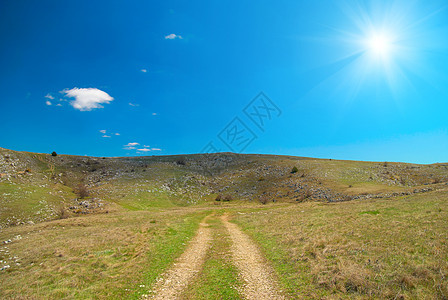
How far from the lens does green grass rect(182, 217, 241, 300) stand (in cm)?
884

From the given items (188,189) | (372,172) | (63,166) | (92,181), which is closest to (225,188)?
(188,189)

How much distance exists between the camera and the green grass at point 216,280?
29.0 ft

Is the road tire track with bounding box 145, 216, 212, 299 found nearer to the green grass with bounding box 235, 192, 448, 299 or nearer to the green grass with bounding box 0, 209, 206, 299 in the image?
the green grass with bounding box 0, 209, 206, 299

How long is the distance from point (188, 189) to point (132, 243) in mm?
46687

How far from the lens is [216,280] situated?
33.1ft

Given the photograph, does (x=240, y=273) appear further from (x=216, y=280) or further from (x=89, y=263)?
(x=89, y=263)

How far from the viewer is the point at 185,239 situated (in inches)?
728

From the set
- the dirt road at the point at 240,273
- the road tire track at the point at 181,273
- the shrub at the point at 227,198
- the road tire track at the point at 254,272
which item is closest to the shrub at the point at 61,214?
the road tire track at the point at 181,273

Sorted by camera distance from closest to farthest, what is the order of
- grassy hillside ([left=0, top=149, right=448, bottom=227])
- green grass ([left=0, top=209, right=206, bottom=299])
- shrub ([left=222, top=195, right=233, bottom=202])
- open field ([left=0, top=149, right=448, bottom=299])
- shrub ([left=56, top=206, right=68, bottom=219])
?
open field ([left=0, top=149, right=448, bottom=299])
green grass ([left=0, top=209, right=206, bottom=299])
shrub ([left=56, top=206, right=68, bottom=219])
grassy hillside ([left=0, top=149, right=448, bottom=227])
shrub ([left=222, top=195, right=233, bottom=202])

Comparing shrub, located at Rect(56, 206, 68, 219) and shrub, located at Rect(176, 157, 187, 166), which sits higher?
shrub, located at Rect(176, 157, 187, 166)

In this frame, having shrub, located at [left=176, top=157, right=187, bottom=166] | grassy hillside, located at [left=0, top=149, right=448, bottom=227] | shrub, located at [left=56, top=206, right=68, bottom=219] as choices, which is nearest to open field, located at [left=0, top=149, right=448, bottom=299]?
shrub, located at [left=56, top=206, right=68, bottom=219]

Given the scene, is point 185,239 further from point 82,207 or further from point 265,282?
point 82,207

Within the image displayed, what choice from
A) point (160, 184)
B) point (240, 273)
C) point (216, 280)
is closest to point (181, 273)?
point (216, 280)

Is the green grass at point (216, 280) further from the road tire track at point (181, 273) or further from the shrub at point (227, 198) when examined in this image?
the shrub at point (227, 198)
